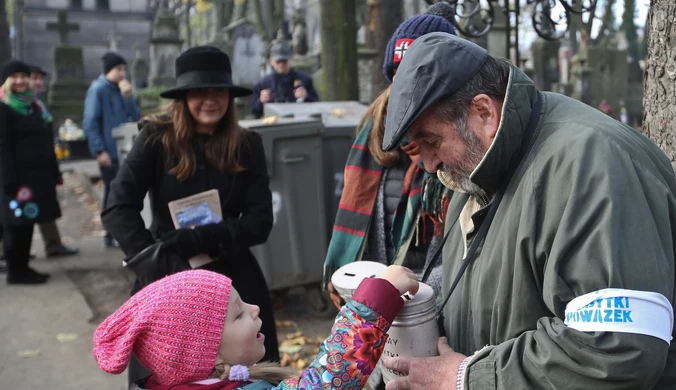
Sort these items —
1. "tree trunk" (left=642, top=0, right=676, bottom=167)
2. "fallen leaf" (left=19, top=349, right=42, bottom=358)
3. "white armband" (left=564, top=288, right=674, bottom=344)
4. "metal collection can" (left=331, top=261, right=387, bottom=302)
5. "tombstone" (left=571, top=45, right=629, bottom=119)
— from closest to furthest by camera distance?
"white armband" (left=564, top=288, right=674, bottom=344)
"metal collection can" (left=331, top=261, right=387, bottom=302)
"tree trunk" (left=642, top=0, right=676, bottom=167)
"fallen leaf" (left=19, top=349, right=42, bottom=358)
"tombstone" (left=571, top=45, right=629, bottom=119)

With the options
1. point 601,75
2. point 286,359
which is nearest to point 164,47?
point 601,75

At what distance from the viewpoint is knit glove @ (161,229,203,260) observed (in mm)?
3090

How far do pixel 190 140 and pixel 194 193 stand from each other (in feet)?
0.82

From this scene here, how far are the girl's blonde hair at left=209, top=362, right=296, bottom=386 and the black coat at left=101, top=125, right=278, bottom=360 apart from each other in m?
1.03

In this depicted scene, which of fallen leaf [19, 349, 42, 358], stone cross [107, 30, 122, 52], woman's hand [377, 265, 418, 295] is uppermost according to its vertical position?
stone cross [107, 30, 122, 52]

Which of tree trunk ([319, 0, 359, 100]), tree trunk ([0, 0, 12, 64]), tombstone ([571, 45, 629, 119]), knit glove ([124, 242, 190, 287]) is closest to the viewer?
knit glove ([124, 242, 190, 287])

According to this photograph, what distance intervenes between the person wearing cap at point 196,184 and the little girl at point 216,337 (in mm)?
1108

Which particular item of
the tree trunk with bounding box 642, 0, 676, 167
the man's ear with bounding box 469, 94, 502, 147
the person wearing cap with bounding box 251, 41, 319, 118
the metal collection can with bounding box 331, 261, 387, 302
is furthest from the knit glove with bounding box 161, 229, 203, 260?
the person wearing cap with bounding box 251, 41, 319, 118

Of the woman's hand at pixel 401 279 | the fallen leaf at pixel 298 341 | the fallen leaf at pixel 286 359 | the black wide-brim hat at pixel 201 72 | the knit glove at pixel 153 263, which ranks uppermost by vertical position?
the black wide-brim hat at pixel 201 72

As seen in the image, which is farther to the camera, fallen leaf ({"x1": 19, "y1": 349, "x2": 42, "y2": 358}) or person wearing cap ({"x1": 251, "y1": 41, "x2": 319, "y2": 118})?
person wearing cap ({"x1": 251, "y1": 41, "x2": 319, "y2": 118})

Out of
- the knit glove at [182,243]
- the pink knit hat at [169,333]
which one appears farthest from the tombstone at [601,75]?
the pink knit hat at [169,333]

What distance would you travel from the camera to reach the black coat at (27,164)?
21.1ft

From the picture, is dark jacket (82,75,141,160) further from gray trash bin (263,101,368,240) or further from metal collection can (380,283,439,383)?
metal collection can (380,283,439,383)

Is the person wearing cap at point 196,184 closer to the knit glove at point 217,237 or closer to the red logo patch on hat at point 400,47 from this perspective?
the knit glove at point 217,237
